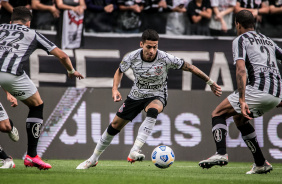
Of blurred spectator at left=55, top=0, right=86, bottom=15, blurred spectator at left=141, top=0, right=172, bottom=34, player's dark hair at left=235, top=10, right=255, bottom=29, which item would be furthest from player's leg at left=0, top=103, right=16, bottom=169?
blurred spectator at left=141, top=0, right=172, bottom=34

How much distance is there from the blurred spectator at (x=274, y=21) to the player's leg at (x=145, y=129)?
5.83 metres

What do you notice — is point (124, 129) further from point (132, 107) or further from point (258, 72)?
point (258, 72)

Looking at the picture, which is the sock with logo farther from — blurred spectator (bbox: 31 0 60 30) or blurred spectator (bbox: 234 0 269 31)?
blurred spectator (bbox: 234 0 269 31)

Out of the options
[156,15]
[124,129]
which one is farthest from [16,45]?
[156,15]

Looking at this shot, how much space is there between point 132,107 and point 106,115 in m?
3.10

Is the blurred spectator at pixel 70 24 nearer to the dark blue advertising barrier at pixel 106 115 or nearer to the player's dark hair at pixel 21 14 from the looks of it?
the dark blue advertising barrier at pixel 106 115

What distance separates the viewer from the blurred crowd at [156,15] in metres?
11.7

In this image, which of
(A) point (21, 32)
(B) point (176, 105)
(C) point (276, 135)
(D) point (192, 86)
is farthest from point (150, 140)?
(A) point (21, 32)

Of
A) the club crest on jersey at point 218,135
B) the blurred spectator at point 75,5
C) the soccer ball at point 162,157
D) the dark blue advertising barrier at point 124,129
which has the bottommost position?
the dark blue advertising barrier at point 124,129

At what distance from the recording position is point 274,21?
41.7ft

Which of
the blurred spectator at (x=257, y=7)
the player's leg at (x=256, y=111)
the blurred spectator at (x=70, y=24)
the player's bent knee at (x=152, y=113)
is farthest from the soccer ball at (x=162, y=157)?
the blurred spectator at (x=257, y=7)

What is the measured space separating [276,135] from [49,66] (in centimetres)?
512

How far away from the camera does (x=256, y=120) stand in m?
11.1

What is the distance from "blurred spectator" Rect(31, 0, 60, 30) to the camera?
456 inches
